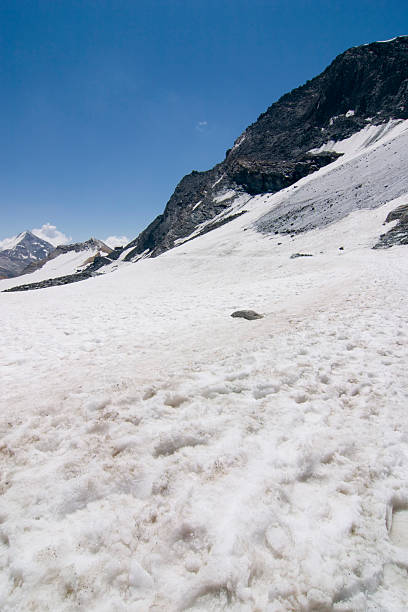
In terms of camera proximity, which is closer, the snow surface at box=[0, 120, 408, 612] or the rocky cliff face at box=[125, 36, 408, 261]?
the snow surface at box=[0, 120, 408, 612]

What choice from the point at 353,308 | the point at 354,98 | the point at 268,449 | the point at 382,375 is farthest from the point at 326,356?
the point at 354,98

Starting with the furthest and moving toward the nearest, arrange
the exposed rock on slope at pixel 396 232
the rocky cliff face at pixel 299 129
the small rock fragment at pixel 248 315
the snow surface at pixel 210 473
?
the rocky cliff face at pixel 299 129, the exposed rock on slope at pixel 396 232, the small rock fragment at pixel 248 315, the snow surface at pixel 210 473

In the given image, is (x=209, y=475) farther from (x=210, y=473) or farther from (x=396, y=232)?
(x=396, y=232)

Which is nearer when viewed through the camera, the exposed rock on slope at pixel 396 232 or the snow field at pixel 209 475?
the snow field at pixel 209 475

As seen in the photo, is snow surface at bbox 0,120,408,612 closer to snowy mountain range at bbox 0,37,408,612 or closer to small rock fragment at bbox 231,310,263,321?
snowy mountain range at bbox 0,37,408,612

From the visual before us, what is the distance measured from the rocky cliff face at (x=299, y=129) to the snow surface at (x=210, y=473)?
6411 cm

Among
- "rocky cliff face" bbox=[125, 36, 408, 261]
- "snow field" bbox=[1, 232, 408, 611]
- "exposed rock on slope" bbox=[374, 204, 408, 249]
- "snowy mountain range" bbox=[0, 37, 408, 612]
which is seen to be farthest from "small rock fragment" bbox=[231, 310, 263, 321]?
"rocky cliff face" bbox=[125, 36, 408, 261]

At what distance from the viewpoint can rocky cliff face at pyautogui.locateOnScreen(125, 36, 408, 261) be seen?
76.1m

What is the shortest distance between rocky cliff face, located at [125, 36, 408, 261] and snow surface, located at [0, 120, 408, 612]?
64107 mm

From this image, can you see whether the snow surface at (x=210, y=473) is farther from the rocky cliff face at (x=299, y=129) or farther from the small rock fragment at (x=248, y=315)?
the rocky cliff face at (x=299, y=129)

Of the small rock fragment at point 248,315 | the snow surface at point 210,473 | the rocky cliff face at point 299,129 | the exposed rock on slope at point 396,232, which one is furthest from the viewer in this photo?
the rocky cliff face at point 299,129

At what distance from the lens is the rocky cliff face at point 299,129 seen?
250ft

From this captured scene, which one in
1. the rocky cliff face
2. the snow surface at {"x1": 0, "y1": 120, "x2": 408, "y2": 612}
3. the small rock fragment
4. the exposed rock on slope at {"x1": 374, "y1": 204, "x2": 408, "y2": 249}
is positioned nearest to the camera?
the snow surface at {"x1": 0, "y1": 120, "x2": 408, "y2": 612}

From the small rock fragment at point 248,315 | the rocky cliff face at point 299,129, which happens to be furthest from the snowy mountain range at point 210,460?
the rocky cliff face at point 299,129
